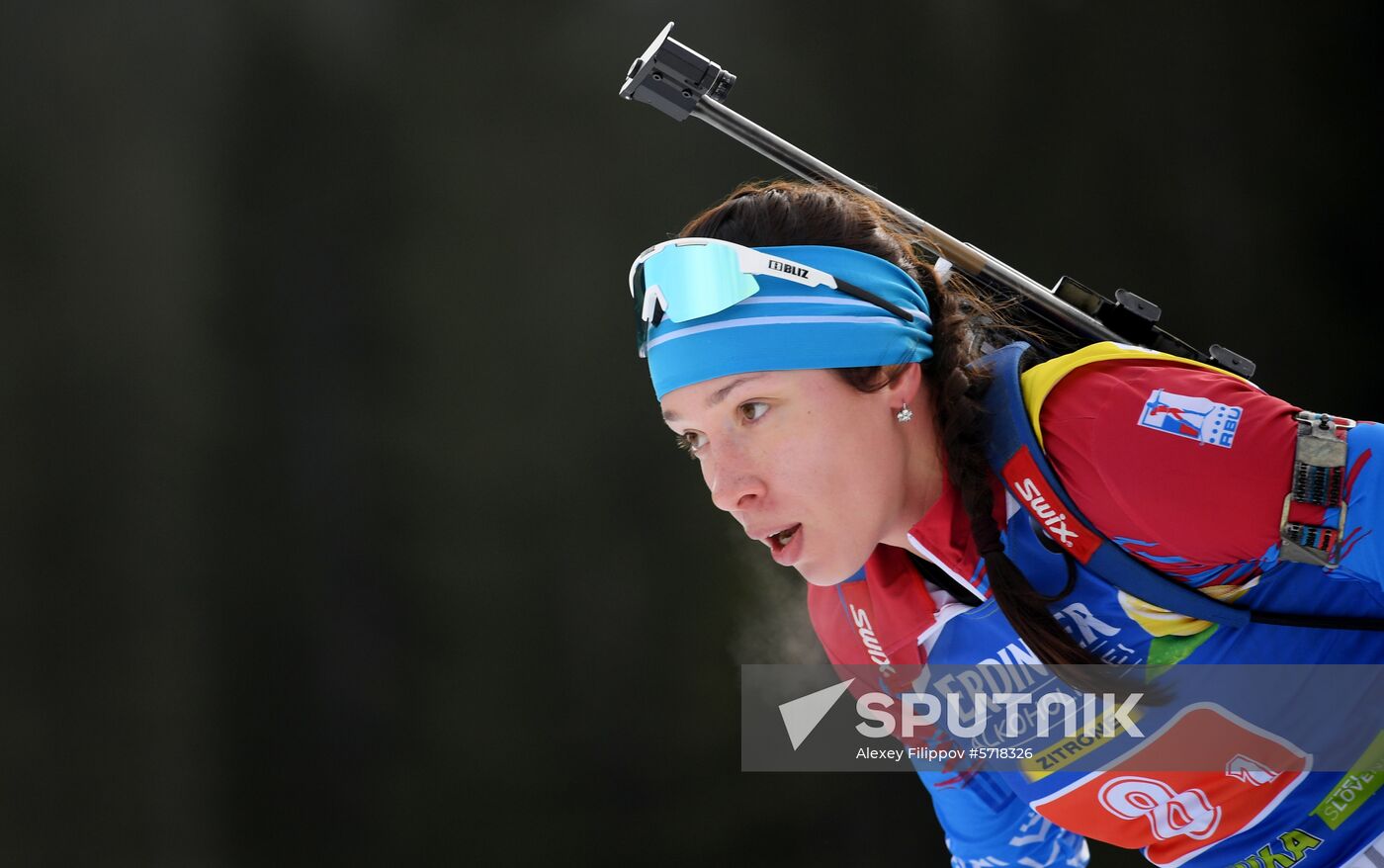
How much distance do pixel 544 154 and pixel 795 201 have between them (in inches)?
41.4

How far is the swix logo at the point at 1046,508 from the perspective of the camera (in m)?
1.01

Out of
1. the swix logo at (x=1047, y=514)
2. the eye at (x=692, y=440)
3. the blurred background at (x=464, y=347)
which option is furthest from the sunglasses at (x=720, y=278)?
the blurred background at (x=464, y=347)

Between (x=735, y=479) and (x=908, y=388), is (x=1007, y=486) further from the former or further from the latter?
(x=735, y=479)

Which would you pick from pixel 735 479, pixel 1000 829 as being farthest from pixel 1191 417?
pixel 1000 829

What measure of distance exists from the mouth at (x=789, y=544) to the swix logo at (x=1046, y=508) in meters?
0.22

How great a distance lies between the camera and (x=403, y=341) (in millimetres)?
2072

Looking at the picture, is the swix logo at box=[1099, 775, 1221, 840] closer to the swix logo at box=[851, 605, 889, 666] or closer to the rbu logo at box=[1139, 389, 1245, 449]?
the swix logo at box=[851, 605, 889, 666]

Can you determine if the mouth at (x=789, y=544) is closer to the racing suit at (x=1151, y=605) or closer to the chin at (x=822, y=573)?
the chin at (x=822, y=573)

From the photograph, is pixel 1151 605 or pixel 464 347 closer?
pixel 1151 605

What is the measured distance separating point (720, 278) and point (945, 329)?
0.25m

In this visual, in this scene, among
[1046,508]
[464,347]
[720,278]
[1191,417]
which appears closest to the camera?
[1191,417]

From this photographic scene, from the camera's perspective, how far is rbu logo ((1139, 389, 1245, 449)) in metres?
0.90

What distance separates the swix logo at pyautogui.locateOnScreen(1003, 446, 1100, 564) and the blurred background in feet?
4.02

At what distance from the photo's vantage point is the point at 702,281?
113 centimetres
